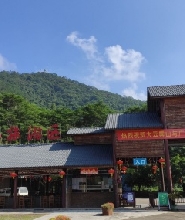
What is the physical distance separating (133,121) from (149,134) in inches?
65.4

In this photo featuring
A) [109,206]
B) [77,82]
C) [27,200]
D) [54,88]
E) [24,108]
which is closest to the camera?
[109,206]

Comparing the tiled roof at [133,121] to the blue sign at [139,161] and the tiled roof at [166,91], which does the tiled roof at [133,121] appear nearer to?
the tiled roof at [166,91]

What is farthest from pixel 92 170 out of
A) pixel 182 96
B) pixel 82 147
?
pixel 182 96

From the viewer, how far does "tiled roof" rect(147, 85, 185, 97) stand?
18.9 metres

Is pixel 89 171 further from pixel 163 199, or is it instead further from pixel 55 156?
pixel 163 199

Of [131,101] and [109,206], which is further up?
[131,101]

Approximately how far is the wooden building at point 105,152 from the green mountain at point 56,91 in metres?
60.4

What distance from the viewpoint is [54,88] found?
10225cm

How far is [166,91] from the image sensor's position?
19500mm

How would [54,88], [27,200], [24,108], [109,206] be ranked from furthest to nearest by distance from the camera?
[54,88] → [24,108] → [27,200] → [109,206]

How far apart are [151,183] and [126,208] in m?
14.3

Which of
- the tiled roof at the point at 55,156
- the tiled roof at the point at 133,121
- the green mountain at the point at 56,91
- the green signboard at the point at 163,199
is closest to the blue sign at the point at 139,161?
the tiled roof at the point at 55,156

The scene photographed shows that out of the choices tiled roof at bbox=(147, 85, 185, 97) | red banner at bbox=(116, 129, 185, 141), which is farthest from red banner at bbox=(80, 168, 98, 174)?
tiled roof at bbox=(147, 85, 185, 97)

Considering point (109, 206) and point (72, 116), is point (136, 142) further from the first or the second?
point (72, 116)
